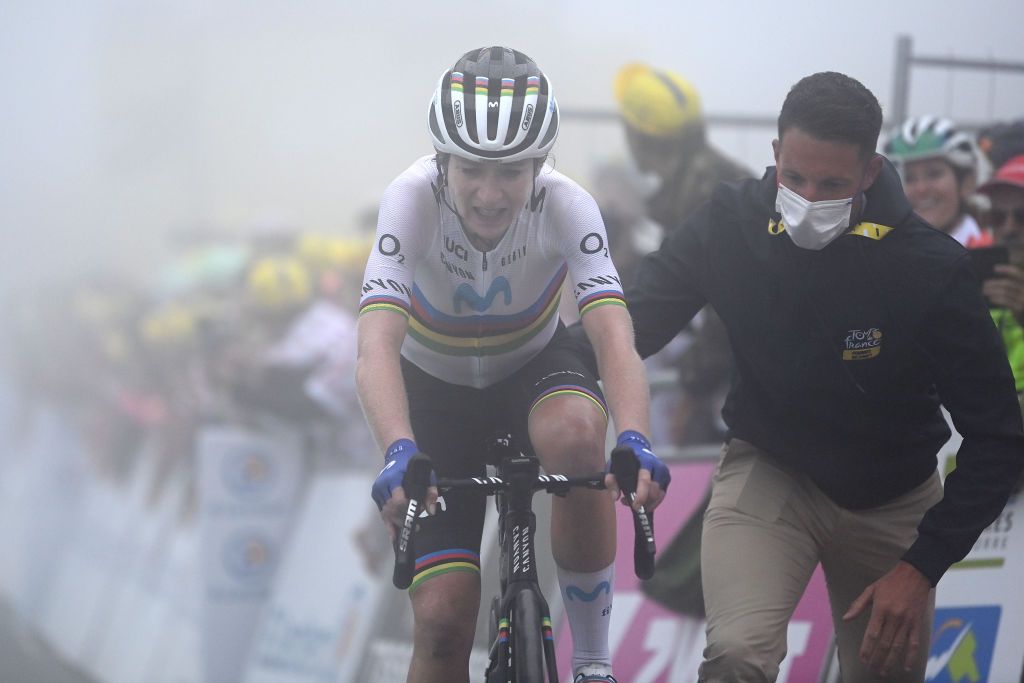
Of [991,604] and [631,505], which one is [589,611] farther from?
[991,604]

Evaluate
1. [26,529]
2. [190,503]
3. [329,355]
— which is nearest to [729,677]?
[329,355]

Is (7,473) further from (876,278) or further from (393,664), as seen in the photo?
(876,278)

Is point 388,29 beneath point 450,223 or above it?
beneath

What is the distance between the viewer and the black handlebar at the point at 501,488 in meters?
2.97

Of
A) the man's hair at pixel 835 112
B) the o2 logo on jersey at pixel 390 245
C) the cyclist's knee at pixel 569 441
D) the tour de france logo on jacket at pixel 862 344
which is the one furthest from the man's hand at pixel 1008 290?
the o2 logo on jersey at pixel 390 245

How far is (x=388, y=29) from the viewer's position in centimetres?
1945

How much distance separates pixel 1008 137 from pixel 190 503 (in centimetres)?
824

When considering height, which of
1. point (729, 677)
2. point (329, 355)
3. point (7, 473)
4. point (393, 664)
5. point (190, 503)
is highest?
point (729, 677)

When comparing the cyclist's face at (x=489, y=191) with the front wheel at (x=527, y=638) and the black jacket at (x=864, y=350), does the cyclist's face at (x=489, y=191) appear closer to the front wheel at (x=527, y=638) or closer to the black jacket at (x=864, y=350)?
the black jacket at (x=864, y=350)

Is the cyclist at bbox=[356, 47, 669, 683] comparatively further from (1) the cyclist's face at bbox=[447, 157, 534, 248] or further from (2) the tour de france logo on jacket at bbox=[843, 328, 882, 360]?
(2) the tour de france logo on jacket at bbox=[843, 328, 882, 360]

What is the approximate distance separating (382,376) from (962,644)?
3135mm

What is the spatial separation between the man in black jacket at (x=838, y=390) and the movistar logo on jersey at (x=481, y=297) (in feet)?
1.30

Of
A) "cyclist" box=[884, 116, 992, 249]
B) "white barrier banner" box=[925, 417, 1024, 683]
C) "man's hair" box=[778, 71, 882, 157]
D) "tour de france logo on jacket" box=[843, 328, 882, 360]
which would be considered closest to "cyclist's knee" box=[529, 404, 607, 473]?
"tour de france logo on jacket" box=[843, 328, 882, 360]

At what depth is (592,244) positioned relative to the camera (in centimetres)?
364
